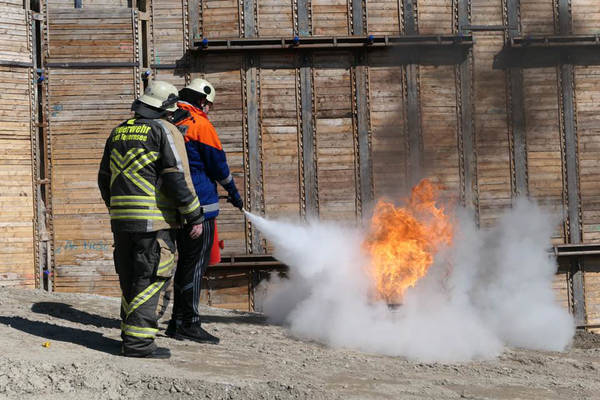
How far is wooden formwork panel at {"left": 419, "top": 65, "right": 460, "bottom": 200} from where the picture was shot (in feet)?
35.2

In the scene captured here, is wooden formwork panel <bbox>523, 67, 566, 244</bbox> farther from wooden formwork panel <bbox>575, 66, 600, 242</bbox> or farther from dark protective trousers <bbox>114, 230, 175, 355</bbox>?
dark protective trousers <bbox>114, 230, 175, 355</bbox>

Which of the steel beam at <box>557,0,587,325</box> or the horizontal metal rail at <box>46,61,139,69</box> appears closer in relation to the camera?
the horizontal metal rail at <box>46,61,139,69</box>

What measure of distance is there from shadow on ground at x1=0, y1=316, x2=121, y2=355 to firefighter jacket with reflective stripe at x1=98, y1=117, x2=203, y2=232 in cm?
104

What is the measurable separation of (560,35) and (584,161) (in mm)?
2280

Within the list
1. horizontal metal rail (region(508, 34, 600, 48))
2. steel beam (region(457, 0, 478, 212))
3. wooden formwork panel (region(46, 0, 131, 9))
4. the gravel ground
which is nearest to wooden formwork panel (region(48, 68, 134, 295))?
wooden formwork panel (region(46, 0, 131, 9))

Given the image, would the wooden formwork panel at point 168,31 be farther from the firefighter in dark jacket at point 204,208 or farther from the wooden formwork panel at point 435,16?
the firefighter in dark jacket at point 204,208

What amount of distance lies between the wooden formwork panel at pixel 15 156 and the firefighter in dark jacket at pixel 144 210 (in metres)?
5.54

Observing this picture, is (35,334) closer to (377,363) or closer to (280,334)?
(280,334)

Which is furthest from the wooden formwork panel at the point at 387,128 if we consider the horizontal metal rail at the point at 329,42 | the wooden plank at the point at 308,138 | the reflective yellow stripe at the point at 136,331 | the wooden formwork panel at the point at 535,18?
the reflective yellow stripe at the point at 136,331

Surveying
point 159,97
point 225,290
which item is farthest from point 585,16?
point 159,97

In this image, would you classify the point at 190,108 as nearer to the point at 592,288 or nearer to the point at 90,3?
the point at 90,3

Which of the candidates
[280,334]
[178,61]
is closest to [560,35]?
[178,61]

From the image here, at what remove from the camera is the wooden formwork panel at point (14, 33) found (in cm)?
968

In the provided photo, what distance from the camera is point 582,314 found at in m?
10.9
